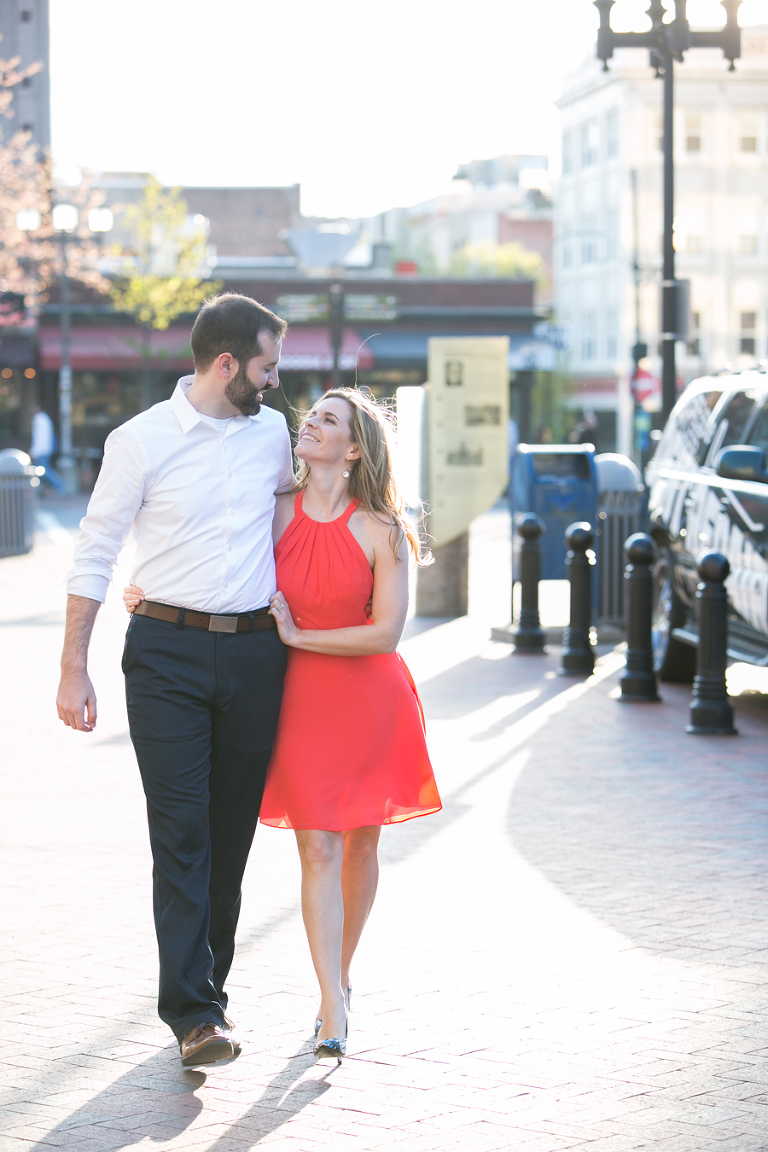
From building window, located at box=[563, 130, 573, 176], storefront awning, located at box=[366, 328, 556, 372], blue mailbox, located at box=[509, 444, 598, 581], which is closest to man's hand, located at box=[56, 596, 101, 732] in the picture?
blue mailbox, located at box=[509, 444, 598, 581]

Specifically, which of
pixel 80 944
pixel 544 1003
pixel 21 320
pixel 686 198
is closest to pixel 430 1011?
pixel 544 1003

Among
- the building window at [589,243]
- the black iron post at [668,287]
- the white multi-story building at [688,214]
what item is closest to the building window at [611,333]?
the white multi-story building at [688,214]

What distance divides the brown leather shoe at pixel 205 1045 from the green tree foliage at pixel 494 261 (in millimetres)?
73345

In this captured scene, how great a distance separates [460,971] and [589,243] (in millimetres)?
61399

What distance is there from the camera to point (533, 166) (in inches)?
4296

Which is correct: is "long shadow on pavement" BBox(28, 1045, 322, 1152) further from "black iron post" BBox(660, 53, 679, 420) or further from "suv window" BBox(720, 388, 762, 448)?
"black iron post" BBox(660, 53, 679, 420)

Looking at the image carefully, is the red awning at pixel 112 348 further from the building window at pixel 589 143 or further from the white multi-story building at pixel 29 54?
the building window at pixel 589 143

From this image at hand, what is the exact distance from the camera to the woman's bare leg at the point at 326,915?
4.20 metres

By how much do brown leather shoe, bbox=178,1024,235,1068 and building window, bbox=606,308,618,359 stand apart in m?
58.0

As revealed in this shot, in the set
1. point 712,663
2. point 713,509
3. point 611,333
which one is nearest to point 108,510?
point 712,663

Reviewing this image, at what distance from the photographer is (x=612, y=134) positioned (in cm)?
6191

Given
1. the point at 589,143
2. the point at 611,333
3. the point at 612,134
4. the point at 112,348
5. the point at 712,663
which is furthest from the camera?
the point at 589,143

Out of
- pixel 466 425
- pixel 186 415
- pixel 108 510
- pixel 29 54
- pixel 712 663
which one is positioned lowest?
pixel 712 663

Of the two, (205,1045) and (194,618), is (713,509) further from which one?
(205,1045)
